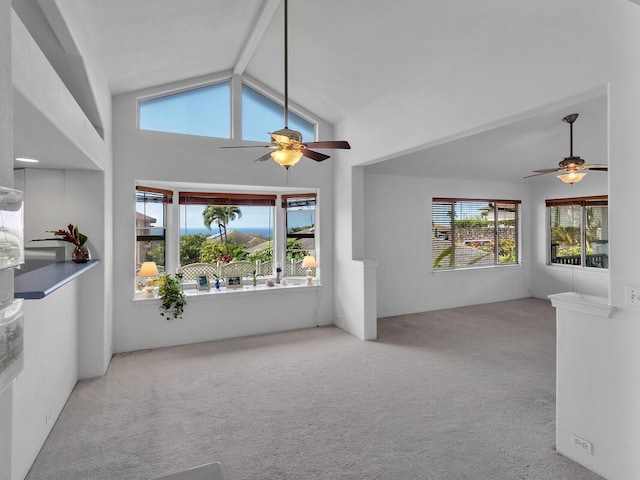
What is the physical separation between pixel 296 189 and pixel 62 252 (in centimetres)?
298

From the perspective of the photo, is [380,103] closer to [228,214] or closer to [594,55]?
[594,55]

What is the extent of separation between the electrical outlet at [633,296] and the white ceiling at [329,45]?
172 cm

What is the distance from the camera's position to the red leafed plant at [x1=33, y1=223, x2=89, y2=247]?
129 inches

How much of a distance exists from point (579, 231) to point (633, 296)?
19.2 ft

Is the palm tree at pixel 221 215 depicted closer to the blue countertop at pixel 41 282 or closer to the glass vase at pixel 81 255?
the glass vase at pixel 81 255

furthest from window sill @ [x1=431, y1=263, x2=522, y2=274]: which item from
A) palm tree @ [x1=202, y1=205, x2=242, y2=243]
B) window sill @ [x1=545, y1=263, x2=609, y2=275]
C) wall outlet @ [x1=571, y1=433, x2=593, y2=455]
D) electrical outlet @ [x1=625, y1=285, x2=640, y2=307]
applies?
electrical outlet @ [x1=625, y1=285, x2=640, y2=307]

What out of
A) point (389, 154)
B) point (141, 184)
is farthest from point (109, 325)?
point (389, 154)

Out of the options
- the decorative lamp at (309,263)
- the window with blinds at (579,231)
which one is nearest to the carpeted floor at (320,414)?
the decorative lamp at (309,263)

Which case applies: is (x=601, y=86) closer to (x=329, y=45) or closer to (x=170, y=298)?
(x=329, y=45)

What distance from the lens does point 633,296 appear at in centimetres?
201

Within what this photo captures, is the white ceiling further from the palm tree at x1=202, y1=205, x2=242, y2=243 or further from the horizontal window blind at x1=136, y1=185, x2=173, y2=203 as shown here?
the palm tree at x1=202, y1=205, x2=242, y2=243

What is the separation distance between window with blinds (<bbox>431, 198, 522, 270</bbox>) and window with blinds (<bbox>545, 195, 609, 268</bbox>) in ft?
2.10

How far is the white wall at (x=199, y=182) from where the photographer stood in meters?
4.29

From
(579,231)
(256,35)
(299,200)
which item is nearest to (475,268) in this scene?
(579,231)
